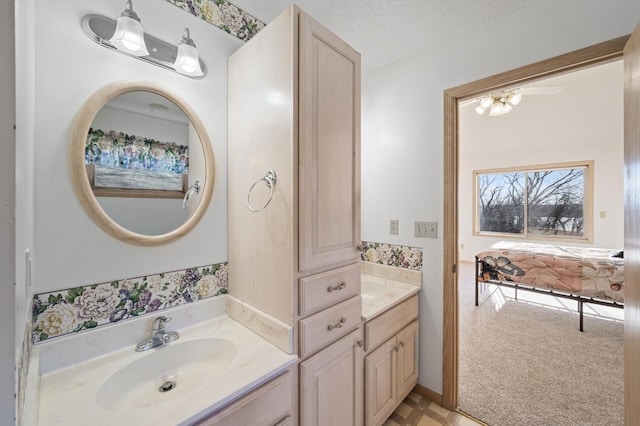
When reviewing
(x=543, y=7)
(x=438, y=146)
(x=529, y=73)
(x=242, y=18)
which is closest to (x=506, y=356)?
(x=438, y=146)

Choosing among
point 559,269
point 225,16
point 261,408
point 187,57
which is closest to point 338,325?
point 261,408

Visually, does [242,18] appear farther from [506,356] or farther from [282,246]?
[506,356]

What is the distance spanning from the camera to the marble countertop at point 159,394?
718 millimetres

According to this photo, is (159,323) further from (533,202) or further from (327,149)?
(533,202)

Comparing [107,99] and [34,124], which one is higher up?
[107,99]

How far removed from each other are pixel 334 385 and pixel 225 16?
1.99 metres

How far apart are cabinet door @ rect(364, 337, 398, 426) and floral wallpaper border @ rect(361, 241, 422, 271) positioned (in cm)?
56

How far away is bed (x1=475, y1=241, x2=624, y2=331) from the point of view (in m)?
2.64

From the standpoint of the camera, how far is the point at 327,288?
1196mm

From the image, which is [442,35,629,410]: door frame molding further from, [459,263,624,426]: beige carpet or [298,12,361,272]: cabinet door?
[298,12,361,272]: cabinet door

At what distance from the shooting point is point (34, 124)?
0.89 m

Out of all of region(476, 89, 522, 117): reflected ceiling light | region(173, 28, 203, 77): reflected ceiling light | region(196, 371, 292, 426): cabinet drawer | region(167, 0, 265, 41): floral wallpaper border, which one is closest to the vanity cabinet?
region(196, 371, 292, 426): cabinet drawer

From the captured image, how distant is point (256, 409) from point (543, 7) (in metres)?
2.36

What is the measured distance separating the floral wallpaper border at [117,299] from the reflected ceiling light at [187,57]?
963 millimetres
